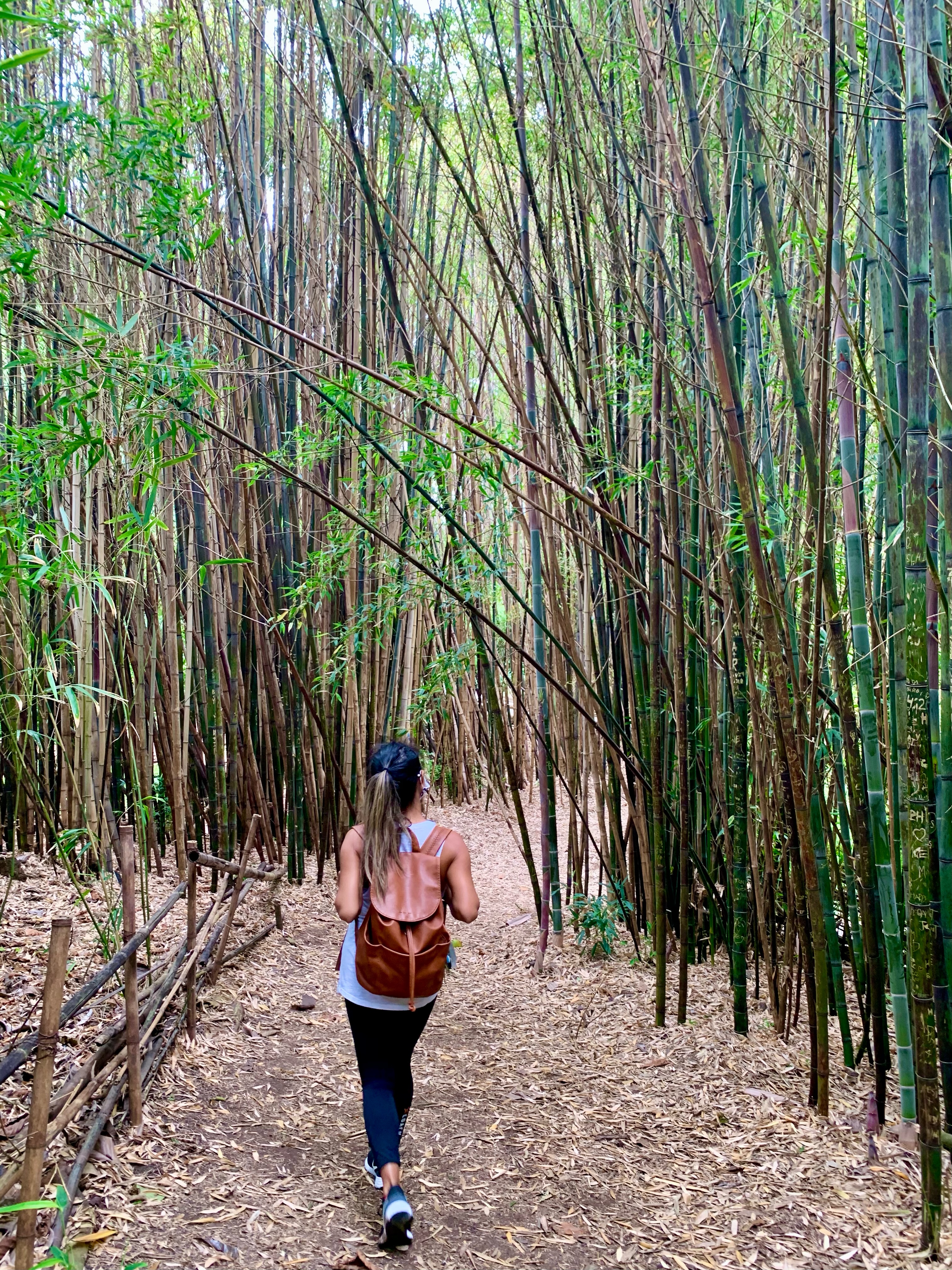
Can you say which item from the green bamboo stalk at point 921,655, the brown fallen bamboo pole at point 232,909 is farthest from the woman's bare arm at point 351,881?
the brown fallen bamboo pole at point 232,909

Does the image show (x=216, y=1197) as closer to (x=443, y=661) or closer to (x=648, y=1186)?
(x=648, y=1186)

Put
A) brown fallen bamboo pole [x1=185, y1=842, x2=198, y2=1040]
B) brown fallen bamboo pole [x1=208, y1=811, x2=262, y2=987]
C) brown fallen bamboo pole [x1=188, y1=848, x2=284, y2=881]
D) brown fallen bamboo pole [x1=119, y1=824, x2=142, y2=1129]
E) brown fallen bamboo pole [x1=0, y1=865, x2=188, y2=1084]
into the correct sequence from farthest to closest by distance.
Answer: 1. brown fallen bamboo pole [x1=208, y1=811, x2=262, y2=987]
2. brown fallen bamboo pole [x1=188, y1=848, x2=284, y2=881]
3. brown fallen bamboo pole [x1=185, y1=842, x2=198, y2=1040]
4. brown fallen bamboo pole [x1=119, y1=824, x2=142, y2=1129]
5. brown fallen bamboo pole [x1=0, y1=865, x2=188, y2=1084]

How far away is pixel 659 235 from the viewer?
2.42 m

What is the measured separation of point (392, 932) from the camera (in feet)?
5.29

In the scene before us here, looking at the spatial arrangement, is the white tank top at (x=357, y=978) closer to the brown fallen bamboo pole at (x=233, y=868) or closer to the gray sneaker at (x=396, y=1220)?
the gray sneaker at (x=396, y=1220)

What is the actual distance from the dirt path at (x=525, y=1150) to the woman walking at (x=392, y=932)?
194 mm

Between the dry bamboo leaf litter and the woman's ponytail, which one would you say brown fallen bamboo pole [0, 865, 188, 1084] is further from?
the woman's ponytail

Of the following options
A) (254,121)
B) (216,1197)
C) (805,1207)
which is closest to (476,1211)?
(216,1197)

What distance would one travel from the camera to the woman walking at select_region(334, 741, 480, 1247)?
1617 mm

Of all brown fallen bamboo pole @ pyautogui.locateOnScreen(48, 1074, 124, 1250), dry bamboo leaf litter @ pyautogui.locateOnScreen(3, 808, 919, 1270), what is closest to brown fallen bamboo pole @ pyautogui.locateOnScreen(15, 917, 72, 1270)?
brown fallen bamboo pole @ pyautogui.locateOnScreen(48, 1074, 124, 1250)

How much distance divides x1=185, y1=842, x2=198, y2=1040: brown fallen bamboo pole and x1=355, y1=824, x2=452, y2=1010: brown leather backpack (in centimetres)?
80

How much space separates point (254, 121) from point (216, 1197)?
12.3 ft

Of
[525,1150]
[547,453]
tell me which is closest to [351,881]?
[525,1150]

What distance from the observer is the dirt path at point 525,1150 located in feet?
5.27
